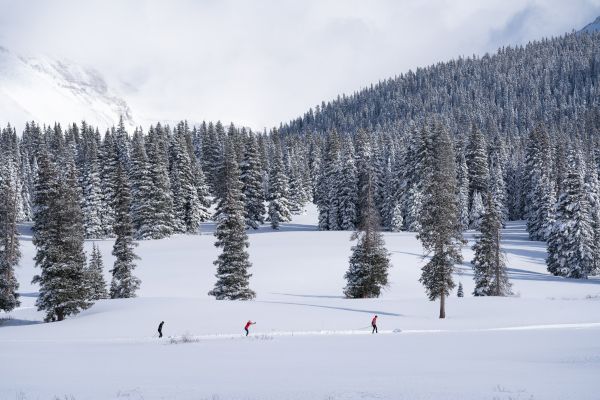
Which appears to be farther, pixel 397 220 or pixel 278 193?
pixel 278 193

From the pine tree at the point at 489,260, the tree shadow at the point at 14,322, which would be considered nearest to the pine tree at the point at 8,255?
the tree shadow at the point at 14,322

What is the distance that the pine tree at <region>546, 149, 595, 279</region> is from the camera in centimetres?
5094

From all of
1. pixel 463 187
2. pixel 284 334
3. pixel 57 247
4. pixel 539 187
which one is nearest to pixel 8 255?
pixel 57 247

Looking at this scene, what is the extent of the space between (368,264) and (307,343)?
617 inches

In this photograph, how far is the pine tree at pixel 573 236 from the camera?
5094 centimetres

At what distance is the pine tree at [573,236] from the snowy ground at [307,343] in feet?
7.95

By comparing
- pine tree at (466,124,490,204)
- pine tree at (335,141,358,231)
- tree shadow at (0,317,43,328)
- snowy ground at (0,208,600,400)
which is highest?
pine tree at (466,124,490,204)

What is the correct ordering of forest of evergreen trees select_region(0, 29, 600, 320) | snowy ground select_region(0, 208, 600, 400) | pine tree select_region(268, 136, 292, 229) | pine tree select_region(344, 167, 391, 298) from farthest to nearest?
pine tree select_region(268, 136, 292, 229) → pine tree select_region(344, 167, 391, 298) → forest of evergreen trees select_region(0, 29, 600, 320) → snowy ground select_region(0, 208, 600, 400)

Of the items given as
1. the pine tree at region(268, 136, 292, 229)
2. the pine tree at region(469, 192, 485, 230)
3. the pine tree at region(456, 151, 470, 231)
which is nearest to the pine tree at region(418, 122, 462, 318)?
the pine tree at region(268, 136, 292, 229)

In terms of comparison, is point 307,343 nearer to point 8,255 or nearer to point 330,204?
point 8,255

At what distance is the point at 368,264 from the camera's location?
3862 centimetres

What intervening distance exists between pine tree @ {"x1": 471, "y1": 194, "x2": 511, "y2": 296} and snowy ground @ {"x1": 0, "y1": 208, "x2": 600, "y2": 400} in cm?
422

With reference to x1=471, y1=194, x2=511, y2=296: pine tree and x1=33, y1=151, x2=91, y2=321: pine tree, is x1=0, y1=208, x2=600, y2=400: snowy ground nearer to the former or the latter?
x1=33, y1=151, x2=91, y2=321: pine tree

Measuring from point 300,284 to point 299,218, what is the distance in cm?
4469
